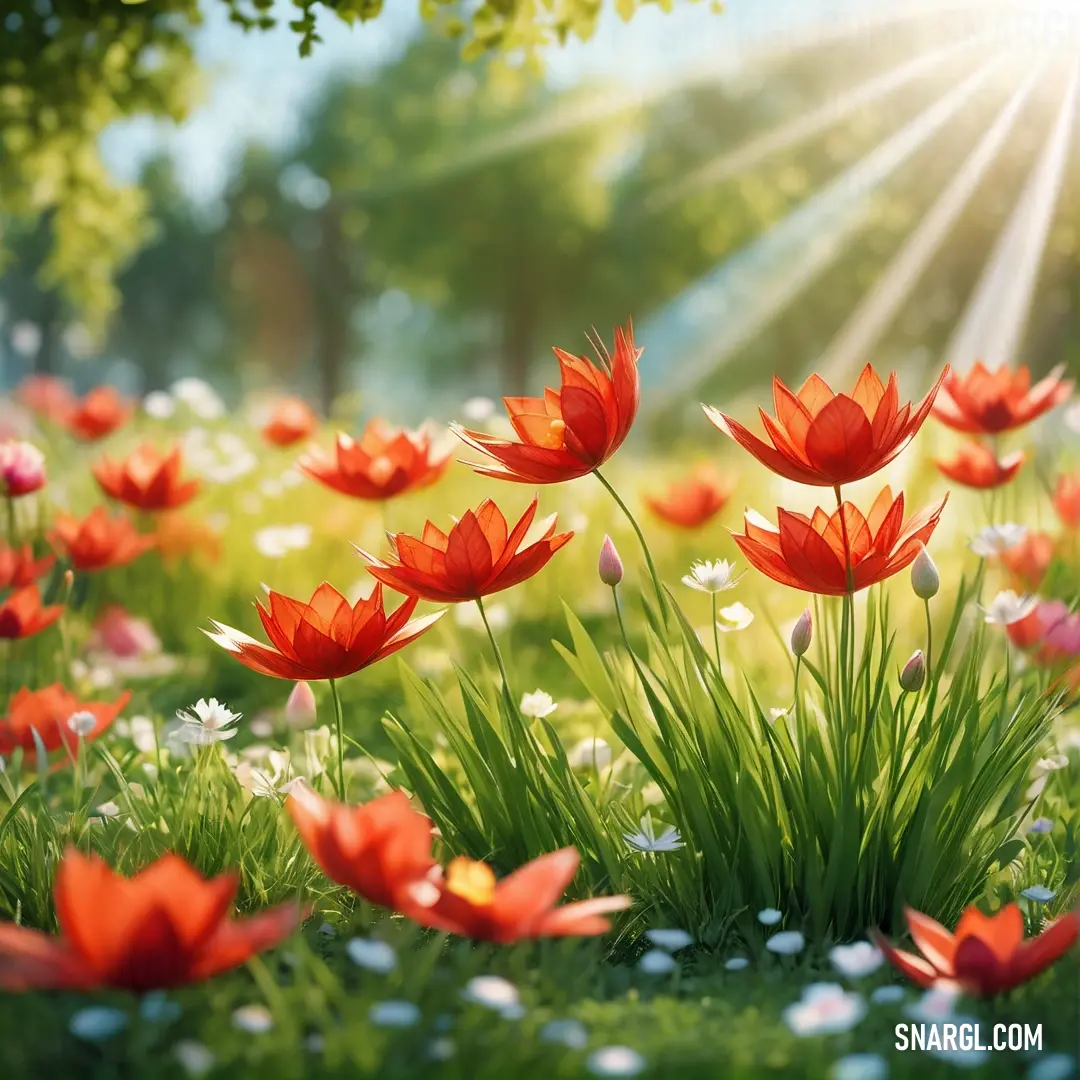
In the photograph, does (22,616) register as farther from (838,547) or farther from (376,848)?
(838,547)

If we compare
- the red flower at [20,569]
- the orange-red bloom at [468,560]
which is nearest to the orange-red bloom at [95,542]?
the red flower at [20,569]

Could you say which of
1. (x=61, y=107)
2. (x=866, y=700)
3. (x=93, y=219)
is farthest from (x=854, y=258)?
(x=866, y=700)

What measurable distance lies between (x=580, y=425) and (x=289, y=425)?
115 inches

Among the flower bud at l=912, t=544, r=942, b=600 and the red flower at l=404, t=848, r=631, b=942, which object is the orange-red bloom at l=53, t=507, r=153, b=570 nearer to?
the red flower at l=404, t=848, r=631, b=942

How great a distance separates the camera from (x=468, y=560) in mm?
1865

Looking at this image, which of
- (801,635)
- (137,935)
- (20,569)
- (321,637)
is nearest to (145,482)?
(20,569)

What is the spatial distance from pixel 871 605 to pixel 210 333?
31.9m

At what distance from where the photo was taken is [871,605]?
2.08m

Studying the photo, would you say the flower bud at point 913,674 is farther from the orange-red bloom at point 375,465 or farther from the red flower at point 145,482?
the red flower at point 145,482

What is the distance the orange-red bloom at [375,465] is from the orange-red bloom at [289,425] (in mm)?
1889

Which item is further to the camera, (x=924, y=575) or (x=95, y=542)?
(x=95, y=542)

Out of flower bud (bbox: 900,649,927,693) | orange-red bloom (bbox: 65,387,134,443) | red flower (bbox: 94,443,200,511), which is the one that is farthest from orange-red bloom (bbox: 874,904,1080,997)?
orange-red bloom (bbox: 65,387,134,443)

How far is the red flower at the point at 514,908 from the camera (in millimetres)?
1533

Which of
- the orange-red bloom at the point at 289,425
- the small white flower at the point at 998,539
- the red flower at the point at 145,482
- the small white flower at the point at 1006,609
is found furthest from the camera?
the orange-red bloom at the point at 289,425
